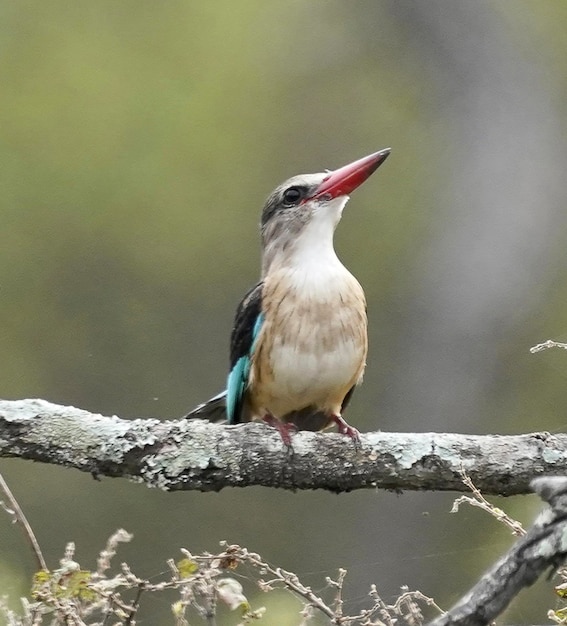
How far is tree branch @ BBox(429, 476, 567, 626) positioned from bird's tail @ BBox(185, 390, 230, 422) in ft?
5.73

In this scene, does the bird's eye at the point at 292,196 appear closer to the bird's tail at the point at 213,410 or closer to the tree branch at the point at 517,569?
the bird's tail at the point at 213,410

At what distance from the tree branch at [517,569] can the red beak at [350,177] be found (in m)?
1.69

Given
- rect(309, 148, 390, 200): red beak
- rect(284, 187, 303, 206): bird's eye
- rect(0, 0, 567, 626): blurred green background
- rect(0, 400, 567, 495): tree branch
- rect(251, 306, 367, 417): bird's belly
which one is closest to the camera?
rect(0, 400, 567, 495): tree branch

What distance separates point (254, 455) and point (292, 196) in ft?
3.51

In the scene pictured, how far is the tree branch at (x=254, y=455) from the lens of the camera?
207 centimetres

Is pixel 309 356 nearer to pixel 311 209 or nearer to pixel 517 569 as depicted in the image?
pixel 311 209

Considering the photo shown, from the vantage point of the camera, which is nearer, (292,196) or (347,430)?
(347,430)

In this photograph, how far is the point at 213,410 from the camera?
9.77 ft

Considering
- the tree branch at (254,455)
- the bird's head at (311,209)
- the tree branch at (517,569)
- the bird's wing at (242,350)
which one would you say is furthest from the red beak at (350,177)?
the tree branch at (517,569)

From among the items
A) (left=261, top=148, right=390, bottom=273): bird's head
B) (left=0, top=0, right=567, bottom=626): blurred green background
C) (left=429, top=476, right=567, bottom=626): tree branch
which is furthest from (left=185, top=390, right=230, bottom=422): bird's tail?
(left=429, top=476, right=567, bottom=626): tree branch

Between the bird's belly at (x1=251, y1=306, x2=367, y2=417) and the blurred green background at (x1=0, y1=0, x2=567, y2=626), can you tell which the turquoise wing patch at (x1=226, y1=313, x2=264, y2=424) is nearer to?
the bird's belly at (x1=251, y1=306, x2=367, y2=417)

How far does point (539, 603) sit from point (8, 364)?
351 cm

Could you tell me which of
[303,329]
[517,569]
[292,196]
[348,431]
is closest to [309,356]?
[303,329]

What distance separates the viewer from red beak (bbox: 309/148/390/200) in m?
2.84
